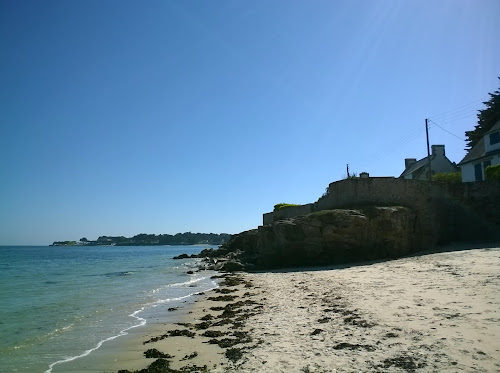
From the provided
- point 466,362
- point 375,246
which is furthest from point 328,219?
point 466,362

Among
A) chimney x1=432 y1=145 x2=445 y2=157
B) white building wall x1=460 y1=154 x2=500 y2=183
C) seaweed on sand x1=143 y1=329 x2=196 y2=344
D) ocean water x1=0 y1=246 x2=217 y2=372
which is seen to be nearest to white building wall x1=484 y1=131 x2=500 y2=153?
white building wall x1=460 y1=154 x2=500 y2=183

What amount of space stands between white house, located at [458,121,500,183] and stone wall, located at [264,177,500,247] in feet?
26.2

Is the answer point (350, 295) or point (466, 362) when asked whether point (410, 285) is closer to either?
point (350, 295)

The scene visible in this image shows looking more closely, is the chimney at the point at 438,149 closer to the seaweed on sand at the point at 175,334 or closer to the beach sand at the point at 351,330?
the beach sand at the point at 351,330

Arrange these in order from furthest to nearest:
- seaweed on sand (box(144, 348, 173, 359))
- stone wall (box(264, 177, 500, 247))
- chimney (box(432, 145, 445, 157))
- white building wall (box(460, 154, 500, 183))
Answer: chimney (box(432, 145, 445, 157)) < white building wall (box(460, 154, 500, 183)) < stone wall (box(264, 177, 500, 247)) < seaweed on sand (box(144, 348, 173, 359))

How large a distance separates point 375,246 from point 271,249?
6.98 m

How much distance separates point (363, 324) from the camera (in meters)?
8.03

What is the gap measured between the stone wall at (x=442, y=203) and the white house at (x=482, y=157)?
7999 mm

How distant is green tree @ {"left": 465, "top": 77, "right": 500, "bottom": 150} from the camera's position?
39281 mm

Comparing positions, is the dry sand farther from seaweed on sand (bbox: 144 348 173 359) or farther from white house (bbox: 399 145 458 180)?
white house (bbox: 399 145 458 180)

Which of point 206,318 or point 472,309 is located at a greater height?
point 472,309

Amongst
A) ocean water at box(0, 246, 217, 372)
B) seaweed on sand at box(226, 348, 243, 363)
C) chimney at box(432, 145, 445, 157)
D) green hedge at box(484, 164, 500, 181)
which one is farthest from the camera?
chimney at box(432, 145, 445, 157)

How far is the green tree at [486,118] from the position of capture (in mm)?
39281

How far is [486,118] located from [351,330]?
137 ft
